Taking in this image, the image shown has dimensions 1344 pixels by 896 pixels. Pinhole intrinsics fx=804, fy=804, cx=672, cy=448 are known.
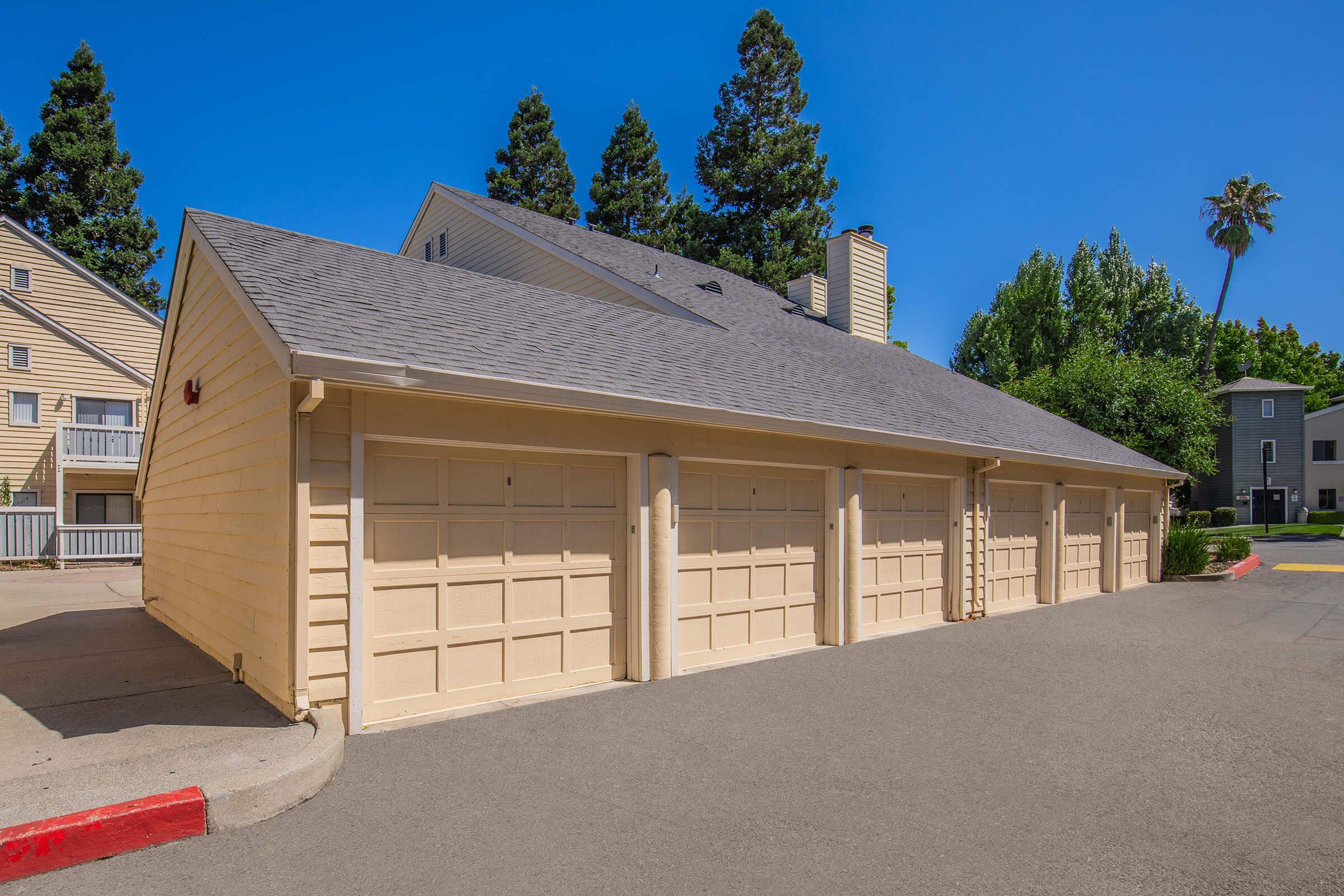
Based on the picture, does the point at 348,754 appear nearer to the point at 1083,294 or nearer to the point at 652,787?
the point at 652,787

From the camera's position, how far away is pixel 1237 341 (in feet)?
162

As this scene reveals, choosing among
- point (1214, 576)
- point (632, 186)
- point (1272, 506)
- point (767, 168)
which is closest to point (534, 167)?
point (632, 186)

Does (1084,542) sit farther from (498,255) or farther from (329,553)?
(329,553)

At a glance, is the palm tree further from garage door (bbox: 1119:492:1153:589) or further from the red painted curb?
the red painted curb

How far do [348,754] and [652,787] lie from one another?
6.57ft

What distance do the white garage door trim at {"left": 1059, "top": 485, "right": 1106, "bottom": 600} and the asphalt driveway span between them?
6.38 metres

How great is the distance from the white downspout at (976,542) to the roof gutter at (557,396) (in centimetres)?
165

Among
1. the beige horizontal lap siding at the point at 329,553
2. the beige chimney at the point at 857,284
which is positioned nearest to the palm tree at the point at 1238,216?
the beige chimney at the point at 857,284

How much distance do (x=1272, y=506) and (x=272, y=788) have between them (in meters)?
49.1

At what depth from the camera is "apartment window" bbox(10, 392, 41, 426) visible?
20.6 meters

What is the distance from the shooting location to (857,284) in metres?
17.2

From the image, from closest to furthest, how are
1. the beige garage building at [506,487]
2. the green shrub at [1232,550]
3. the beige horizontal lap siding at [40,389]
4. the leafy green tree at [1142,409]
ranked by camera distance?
1. the beige garage building at [506,487]
2. the green shrub at [1232,550]
3. the beige horizontal lap siding at [40,389]
4. the leafy green tree at [1142,409]

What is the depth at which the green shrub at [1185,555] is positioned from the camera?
17875 millimetres

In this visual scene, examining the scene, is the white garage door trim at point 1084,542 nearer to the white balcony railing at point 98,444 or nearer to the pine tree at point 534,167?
the white balcony railing at point 98,444
